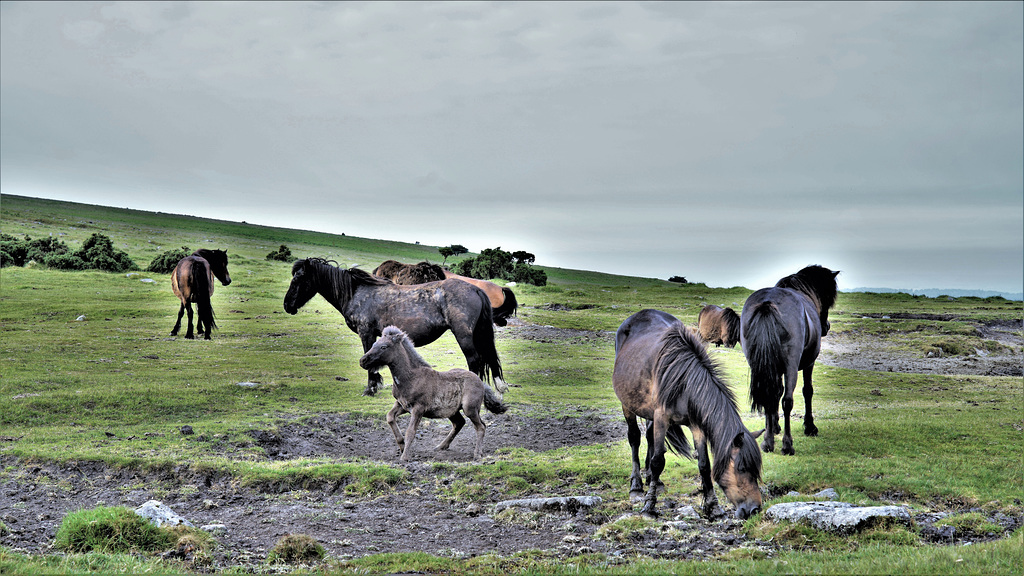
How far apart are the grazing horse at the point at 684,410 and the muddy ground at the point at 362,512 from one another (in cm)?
67

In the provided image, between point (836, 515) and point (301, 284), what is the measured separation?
12.0 metres

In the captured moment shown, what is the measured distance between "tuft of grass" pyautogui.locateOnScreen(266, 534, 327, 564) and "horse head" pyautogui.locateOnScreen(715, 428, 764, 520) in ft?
15.1

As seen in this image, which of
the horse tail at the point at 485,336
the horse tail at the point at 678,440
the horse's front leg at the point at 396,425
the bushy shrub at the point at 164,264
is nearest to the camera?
the horse tail at the point at 678,440

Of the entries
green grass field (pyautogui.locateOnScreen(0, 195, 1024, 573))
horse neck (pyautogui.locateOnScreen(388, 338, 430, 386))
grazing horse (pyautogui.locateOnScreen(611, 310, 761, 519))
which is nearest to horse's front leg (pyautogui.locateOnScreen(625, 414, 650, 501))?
grazing horse (pyautogui.locateOnScreen(611, 310, 761, 519))

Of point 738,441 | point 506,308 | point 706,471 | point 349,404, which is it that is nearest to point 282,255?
point 506,308

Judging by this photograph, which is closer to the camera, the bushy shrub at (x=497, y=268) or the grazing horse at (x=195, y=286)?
the grazing horse at (x=195, y=286)

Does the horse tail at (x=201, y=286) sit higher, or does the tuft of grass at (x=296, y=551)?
the horse tail at (x=201, y=286)

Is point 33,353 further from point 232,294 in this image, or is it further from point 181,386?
point 232,294

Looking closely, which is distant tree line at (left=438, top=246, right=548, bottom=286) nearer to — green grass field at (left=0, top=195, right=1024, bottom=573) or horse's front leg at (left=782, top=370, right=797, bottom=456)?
green grass field at (left=0, top=195, right=1024, bottom=573)

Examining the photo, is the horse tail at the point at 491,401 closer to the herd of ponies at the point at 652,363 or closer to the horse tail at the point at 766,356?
the herd of ponies at the point at 652,363

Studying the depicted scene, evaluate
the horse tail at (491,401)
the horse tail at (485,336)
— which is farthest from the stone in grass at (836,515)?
the horse tail at (485,336)

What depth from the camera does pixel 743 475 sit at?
7.50 metres

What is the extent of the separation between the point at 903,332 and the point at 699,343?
3572 centimetres

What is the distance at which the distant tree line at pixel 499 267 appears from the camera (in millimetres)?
63156
